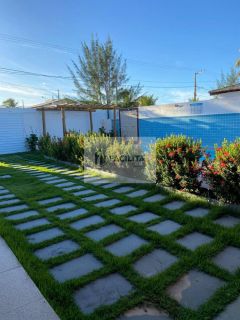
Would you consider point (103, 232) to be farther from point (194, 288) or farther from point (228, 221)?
point (228, 221)

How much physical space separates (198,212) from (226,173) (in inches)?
28.0

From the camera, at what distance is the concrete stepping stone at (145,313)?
1549mm

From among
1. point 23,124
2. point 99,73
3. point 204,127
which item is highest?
point 99,73

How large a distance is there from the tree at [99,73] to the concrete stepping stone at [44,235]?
19.5m

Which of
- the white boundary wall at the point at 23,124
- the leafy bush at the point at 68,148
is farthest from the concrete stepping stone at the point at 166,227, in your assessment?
the white boundary wall at the point at 23,124

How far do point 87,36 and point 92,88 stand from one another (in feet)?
13.9

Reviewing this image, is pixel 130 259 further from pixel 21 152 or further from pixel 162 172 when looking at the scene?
pixel 21 152

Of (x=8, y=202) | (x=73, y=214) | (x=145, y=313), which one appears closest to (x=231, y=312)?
Result: (x=145, y=313)

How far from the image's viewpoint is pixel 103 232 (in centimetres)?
284

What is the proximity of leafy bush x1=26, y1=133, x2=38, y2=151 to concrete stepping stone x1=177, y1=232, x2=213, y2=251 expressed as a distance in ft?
33.9

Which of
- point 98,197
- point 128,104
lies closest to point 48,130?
point 98,197

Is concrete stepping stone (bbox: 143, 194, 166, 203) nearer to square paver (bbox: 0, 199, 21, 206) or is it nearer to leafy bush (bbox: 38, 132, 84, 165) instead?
square paver (bbox: 0, 199, 21, 206)

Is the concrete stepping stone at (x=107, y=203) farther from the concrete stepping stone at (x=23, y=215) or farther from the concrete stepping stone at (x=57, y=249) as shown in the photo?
the concrete stepping stone at (x=57, y=249)

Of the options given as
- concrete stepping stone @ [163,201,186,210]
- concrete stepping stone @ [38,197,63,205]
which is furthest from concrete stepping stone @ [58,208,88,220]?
concrete stepping stone @ [163,201,186,210]
